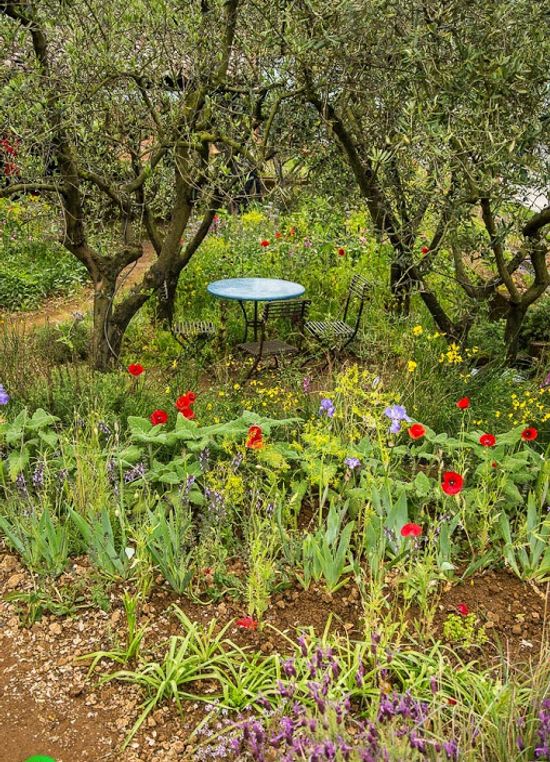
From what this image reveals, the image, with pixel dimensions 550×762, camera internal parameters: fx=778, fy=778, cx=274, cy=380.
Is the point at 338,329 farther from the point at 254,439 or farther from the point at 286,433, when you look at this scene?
the point at 254,439

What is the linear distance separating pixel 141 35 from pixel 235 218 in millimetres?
4096

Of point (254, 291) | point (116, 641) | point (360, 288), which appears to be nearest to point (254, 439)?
point (116, 641)

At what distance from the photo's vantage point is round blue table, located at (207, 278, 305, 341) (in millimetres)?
5988

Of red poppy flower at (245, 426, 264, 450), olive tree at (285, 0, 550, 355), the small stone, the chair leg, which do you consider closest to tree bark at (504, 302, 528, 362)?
olive tree at (285, 0, 550, 355)

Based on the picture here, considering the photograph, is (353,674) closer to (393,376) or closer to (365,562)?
(365,562)

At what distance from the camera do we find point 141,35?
5.02 m

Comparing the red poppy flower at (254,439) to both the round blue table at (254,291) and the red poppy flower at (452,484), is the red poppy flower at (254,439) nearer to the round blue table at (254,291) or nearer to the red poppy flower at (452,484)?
the red poppy flower at (452,484)

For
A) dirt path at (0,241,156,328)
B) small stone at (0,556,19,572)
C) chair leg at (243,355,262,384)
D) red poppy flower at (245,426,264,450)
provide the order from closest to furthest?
red poppy flower at (245,426,264,450)
small stone at (0,556,19,572)
chair leg at (243,355,262,384)
dirt path at (0,241,156,328)

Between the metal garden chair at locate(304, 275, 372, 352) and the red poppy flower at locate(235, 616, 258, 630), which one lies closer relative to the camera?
the red poppy flower at locate(235, 616, 258, 630)

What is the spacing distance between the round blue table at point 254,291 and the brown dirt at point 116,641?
10.0 feet

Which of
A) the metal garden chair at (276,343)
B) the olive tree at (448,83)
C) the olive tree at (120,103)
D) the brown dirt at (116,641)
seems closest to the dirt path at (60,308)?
the olive tree at (120,103)

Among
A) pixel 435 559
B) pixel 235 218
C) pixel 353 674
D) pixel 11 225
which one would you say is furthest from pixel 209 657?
pixel 11 225

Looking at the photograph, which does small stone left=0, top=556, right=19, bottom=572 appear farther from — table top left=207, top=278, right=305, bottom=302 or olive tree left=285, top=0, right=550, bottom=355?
table top left=207, top=278, right=305, bottom=302

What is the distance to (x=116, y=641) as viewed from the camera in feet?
9.27
